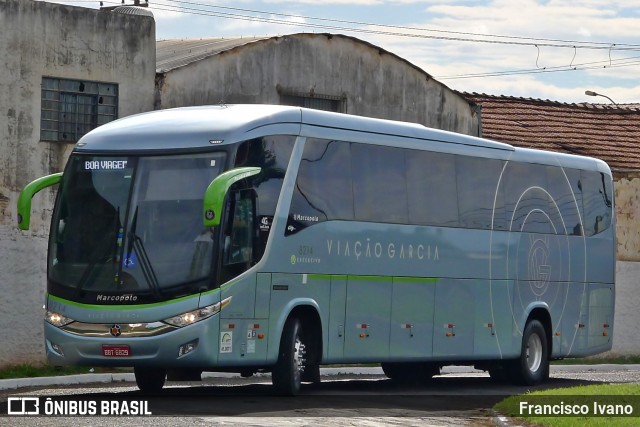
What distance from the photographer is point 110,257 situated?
56.5 ft

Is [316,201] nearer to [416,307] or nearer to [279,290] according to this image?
[279,290]

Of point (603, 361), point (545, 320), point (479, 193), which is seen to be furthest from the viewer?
point (603, 361)

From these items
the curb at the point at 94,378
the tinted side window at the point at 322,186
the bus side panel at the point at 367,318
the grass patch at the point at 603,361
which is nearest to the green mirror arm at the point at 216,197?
the tinted side window at the point at 322,186

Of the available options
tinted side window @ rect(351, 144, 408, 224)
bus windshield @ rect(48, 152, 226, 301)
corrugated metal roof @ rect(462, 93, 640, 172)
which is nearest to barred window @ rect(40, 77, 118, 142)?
tinted side window @ rect(351, 144, 408, 224)

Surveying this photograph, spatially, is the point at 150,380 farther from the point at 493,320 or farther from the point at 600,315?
the point at 600,315

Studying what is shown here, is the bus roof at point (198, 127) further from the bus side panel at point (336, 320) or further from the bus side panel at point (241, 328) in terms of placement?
the bus side panel at point (336, 320)

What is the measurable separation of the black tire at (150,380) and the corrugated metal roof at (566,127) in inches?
798

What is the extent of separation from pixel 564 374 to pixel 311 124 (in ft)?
38.8

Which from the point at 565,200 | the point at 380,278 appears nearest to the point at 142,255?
the point at 380,278

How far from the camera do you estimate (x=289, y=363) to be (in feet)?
59.5

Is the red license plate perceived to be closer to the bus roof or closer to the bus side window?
the bus side window

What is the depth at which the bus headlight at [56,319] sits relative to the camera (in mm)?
17333

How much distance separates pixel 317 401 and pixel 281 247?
1953 mm

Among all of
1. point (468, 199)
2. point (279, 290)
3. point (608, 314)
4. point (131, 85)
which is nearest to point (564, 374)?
point (608, 314)
